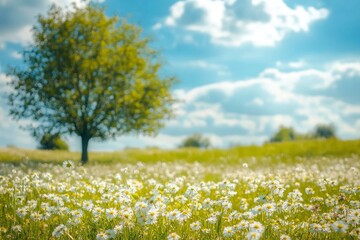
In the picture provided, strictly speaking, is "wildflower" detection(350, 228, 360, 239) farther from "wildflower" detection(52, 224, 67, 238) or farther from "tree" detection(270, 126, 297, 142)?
"tree" detection(270, 126, 297, 142)

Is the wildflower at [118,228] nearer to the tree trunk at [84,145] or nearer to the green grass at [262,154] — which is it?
the green grass at [262,154]

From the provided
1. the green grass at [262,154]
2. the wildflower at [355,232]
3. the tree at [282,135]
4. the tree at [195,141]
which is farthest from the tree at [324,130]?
the wildflower at [355,232]

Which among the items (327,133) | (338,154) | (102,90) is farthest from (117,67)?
(327,133)

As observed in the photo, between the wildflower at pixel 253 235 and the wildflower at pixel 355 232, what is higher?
the wildflower at pixel 253 235

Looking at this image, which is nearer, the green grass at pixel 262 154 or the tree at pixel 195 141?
the green grass at pixel 262 154

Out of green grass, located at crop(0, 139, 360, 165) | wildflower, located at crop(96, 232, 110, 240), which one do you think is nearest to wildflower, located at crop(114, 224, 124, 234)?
wildflower, located at crop(96, 232, 110, 240)

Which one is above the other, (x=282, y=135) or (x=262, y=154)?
(x=282, y=135)

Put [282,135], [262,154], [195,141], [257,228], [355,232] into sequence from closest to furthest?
[257,228]
[355,232]
[262,154]
[282,135]
[195,141]

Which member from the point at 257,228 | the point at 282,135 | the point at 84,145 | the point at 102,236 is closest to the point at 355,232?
the point at 257,228

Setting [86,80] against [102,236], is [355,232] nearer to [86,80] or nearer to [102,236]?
[102,236]

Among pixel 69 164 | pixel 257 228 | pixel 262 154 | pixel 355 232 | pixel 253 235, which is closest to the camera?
pixel 253 235

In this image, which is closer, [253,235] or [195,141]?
[253,235]

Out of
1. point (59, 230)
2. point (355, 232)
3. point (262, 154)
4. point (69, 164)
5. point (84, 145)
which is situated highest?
point (84, 145)

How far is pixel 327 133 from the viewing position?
3671 inches
